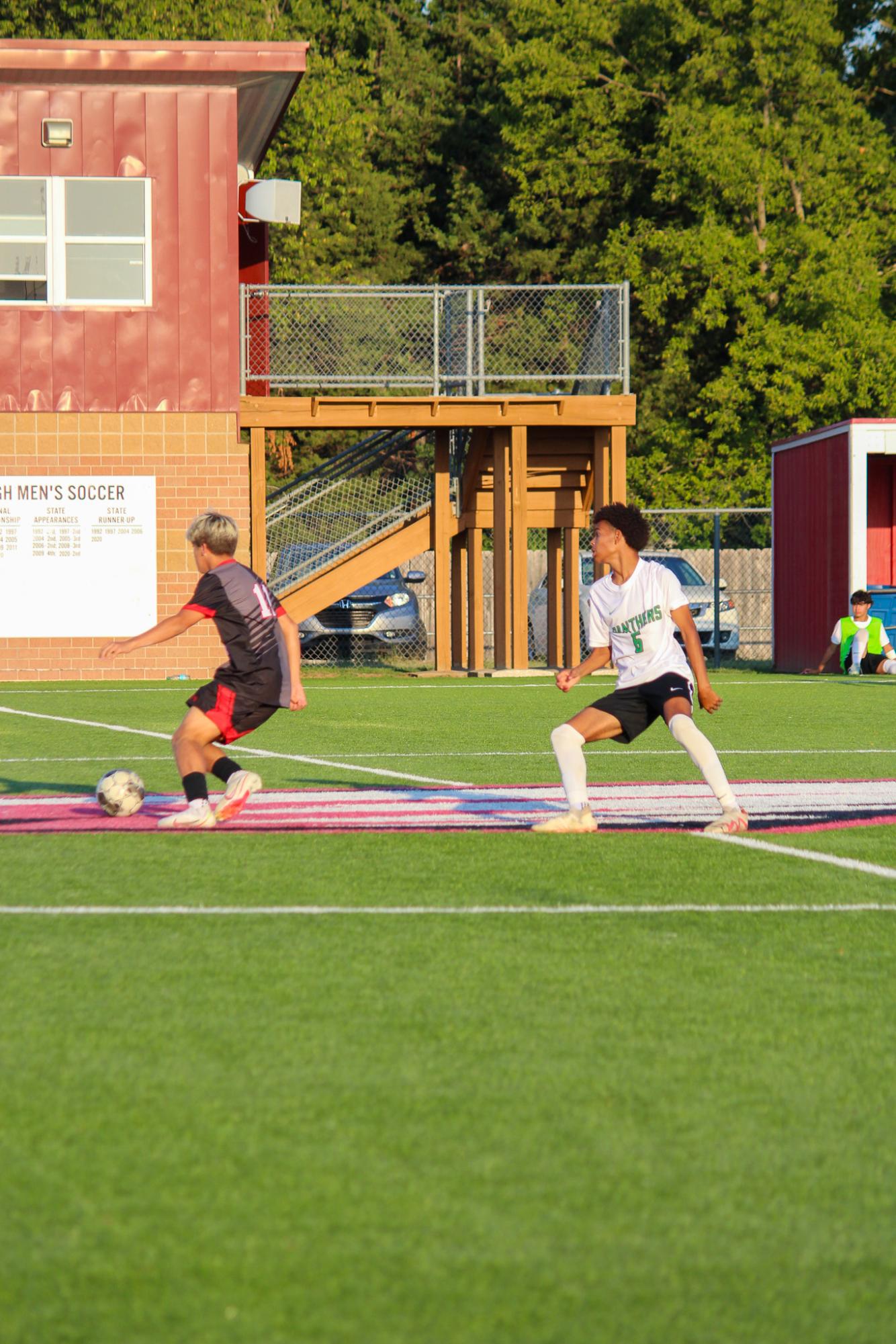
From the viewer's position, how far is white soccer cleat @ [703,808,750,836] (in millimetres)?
7951

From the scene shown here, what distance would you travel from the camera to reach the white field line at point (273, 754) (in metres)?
10.6

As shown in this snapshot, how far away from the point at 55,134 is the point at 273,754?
43.9ft

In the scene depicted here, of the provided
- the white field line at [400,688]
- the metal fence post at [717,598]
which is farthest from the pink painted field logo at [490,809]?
the metal fence post at [717,598]

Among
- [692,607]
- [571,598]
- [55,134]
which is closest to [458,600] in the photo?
[571,598]

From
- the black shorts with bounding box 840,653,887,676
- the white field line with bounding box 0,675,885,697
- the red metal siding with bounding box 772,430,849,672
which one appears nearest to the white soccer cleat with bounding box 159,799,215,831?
the white field line with bounding box 0,675,885,697

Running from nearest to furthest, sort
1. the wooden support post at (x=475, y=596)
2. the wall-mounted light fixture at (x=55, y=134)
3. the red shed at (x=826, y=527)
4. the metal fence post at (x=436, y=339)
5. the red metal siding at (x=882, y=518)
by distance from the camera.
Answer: the wall-mounted light fixture at (x=55, y=134) → the metal fence post at (x=436, y=339) → the red shed at (x=826, y=527) → the wooden support post at (x=475, y=596) → the red metal siding at (x=882, y=518)

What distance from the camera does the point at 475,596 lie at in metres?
25.5

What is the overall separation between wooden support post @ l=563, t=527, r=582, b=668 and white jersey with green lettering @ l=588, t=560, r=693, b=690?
16.2 metres

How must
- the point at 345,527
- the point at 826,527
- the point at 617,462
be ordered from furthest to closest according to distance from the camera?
the point at 826,527 → the point at 345,527 → the point at 617,462

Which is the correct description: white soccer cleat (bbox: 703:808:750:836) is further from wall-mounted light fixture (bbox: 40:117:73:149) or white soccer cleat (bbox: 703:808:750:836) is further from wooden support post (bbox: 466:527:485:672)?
wall-mounted light fixture (bbox: 40:117:73:149)

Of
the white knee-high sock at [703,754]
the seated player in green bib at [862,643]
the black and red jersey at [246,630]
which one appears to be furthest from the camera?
the seated player in green bib at [862,643]

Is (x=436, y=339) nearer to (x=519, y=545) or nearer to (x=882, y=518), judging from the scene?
(x=519, y=545)

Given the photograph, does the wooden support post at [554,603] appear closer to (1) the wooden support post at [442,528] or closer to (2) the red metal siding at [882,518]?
(1) the wooden support post at [442,528]

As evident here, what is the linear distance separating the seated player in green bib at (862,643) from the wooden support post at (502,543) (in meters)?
4.45
